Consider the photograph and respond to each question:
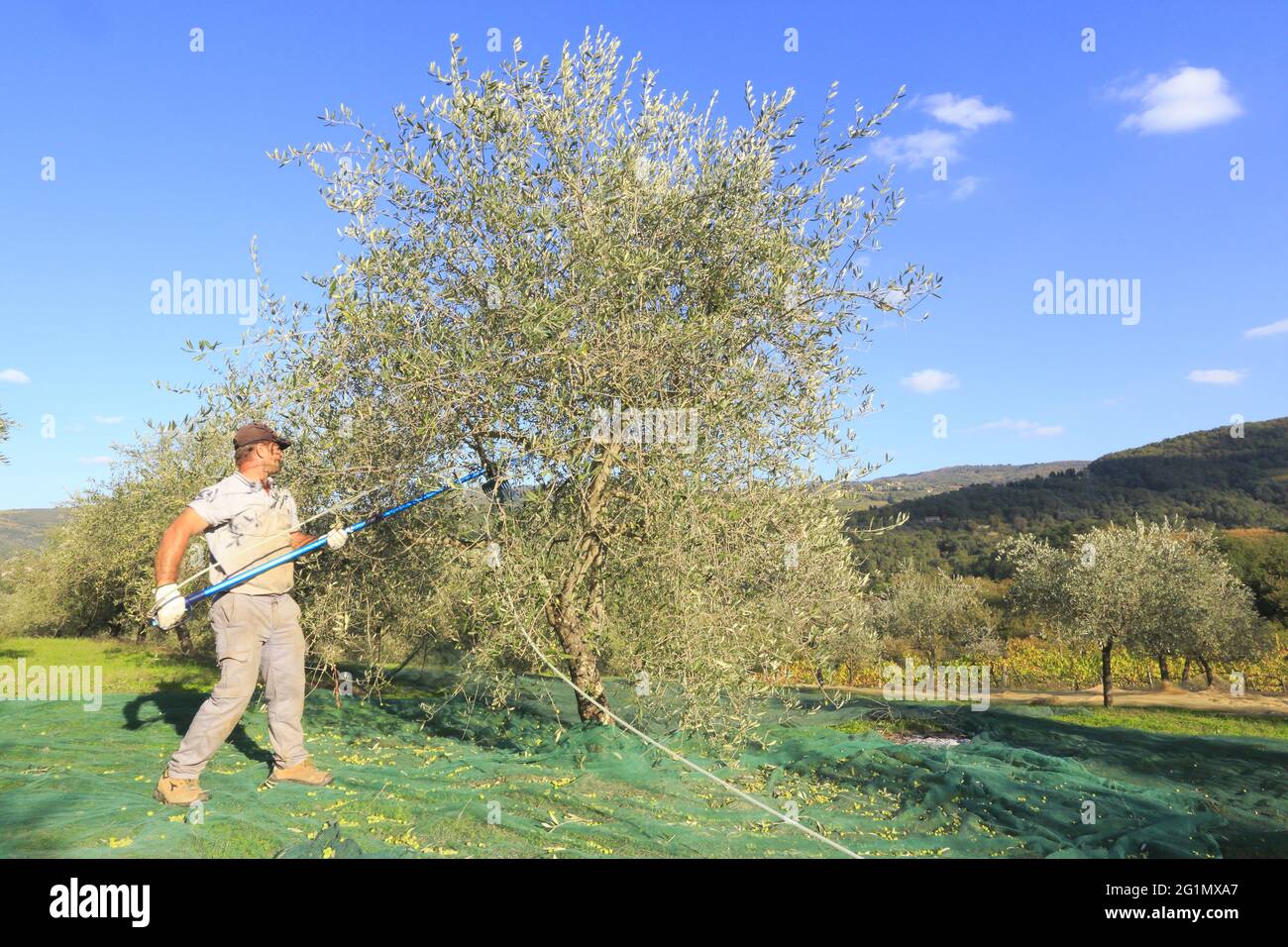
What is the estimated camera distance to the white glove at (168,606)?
6.32m

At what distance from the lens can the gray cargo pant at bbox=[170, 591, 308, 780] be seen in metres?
6.37

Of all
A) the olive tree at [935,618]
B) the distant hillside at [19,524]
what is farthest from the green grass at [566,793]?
the distant hillside at [19,524]

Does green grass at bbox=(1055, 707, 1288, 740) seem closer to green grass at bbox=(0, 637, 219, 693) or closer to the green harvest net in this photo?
the green harvest net

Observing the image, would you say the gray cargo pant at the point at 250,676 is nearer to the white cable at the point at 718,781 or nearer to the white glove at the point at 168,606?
the white glove at the point at 168,606

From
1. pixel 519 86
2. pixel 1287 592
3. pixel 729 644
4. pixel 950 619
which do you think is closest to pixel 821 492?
pixel 729 644

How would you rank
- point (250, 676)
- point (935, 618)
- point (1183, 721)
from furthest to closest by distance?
1. point (935, 618)
2. point (1183, 721)
3. point (250, 676)

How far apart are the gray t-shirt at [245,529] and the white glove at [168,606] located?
445 mm

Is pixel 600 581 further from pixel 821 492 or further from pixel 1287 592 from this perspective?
pixel 1287 592

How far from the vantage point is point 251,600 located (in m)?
6.95

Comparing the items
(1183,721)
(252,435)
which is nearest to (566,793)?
(252,435)

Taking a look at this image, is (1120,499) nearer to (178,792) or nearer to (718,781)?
(718,781)

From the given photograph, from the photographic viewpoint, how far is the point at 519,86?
29.0 feet

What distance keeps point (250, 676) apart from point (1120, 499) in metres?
108
